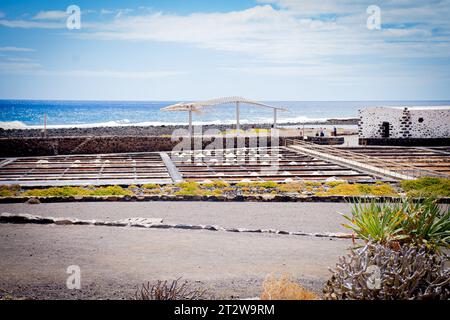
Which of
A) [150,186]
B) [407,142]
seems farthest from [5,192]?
[407,142]

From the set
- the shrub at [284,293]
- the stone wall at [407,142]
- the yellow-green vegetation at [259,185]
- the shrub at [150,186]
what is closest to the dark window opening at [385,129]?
the stone wall at [407,142]

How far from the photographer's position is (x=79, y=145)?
915 inches

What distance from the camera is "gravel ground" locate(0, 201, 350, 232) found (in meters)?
8.65

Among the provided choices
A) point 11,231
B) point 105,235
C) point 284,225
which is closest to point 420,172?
point 284,225

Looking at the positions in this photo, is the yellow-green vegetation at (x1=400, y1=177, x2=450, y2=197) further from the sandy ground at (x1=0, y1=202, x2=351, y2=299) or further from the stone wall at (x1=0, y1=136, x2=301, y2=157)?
the stone wall at (x1=0, y1=136, x2=301, y2=157)

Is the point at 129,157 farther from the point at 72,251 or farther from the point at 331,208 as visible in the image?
the point at 72,251

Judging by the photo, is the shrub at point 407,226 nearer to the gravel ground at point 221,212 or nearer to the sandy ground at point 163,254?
the sandy ground at point 163,254

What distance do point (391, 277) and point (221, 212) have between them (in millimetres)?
5541

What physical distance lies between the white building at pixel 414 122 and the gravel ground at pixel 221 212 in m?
19.5

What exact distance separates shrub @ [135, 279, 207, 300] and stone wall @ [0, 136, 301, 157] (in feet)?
62.0

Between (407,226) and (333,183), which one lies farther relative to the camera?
(333,183)

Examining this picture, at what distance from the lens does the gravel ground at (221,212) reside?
865cm

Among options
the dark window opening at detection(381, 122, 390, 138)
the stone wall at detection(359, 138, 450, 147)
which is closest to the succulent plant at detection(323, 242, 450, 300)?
the stone wall at detection(359, 138, 450, 147)

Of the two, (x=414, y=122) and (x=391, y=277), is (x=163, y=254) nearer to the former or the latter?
(x=391, y=277)
